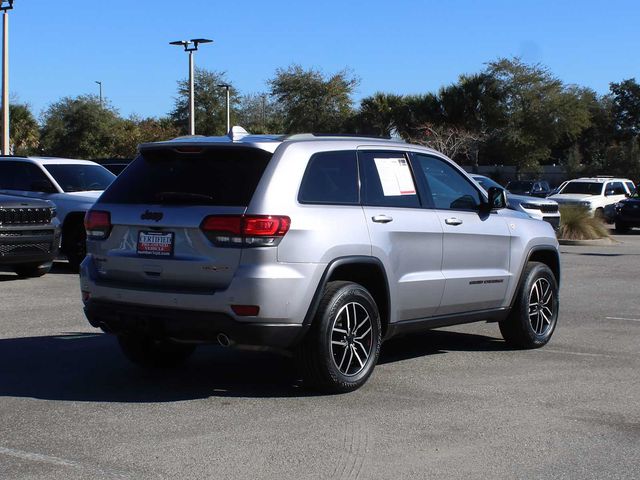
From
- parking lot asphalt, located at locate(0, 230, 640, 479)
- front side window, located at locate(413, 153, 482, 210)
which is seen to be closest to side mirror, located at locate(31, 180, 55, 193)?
parking lot asphalt, located at locate(0, 230, 640, 479)

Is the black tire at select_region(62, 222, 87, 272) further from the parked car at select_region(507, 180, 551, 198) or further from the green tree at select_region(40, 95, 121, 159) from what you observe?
the green tree at select_region(40, 95, 121, 159)

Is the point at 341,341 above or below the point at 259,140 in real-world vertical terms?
below

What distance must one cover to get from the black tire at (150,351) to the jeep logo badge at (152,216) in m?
1.27

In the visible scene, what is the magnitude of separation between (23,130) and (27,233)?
43.8 meters

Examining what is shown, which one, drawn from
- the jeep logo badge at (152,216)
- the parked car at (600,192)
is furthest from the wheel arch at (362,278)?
the parked car at (600,192)

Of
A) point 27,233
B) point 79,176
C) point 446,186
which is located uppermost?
point 79,176

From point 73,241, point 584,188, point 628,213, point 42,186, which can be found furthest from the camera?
point 584,188

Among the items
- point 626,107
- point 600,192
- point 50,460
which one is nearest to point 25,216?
point 50,460

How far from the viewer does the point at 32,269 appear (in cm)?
1498

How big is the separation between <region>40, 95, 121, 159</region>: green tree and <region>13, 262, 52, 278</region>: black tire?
139 feet

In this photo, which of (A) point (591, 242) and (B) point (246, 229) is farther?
(A) point (591, 242)

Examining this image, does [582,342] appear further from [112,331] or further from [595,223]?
[595,223]

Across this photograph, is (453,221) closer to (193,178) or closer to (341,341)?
(341,341)

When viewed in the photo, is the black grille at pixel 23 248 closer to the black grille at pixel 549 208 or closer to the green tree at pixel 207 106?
the black grille at pixel 549 208
